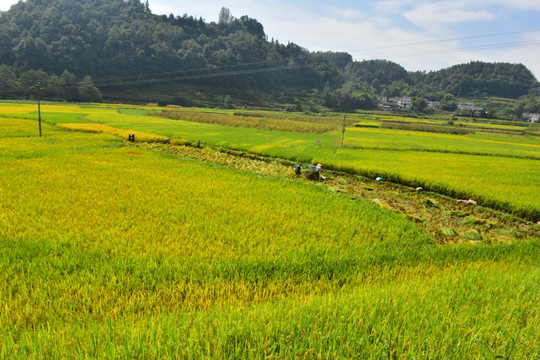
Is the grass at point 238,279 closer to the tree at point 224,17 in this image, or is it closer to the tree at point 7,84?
the tree at point 7,84

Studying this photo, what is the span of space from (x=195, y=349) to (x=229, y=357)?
1.02ft

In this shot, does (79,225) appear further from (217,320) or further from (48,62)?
(48,62)

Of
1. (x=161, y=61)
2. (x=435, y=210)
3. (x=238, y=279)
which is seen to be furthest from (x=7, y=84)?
(x=435, y=210)

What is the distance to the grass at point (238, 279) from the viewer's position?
8.50ft

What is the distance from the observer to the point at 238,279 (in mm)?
4445

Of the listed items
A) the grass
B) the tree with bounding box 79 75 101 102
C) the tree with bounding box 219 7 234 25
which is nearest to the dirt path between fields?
the grass

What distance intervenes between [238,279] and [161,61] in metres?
114

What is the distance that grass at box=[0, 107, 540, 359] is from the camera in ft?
8.50

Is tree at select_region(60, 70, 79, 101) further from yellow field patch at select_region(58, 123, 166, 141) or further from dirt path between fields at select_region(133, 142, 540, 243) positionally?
dirt path between fields at select_region(133, 142, 540, 243)

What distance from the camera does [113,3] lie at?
123812mm

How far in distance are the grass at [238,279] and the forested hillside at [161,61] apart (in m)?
76.2

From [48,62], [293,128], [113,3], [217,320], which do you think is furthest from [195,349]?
[113,3]

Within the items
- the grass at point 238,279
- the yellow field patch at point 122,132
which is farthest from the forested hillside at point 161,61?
the grass at point 238,279

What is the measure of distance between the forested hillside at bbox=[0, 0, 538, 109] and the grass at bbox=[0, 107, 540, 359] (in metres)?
76.2
